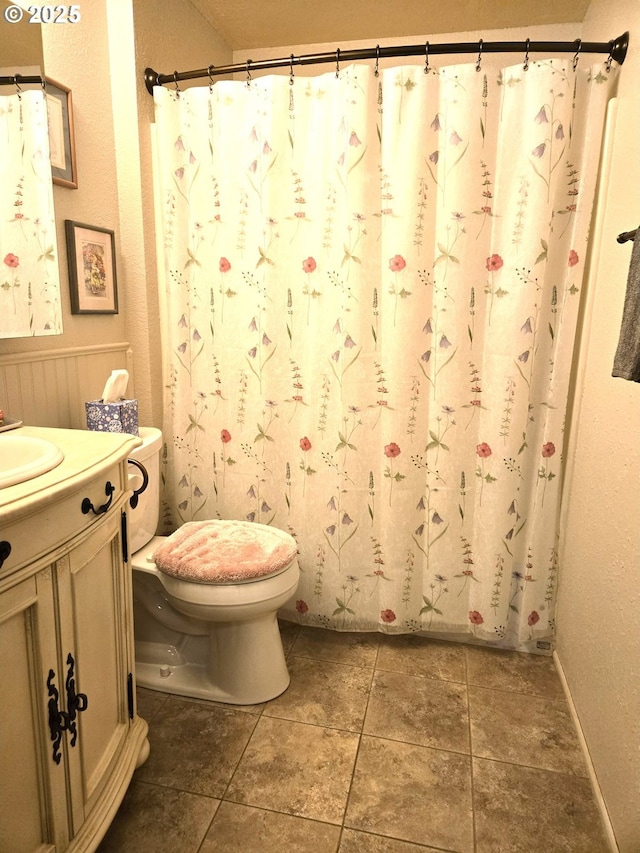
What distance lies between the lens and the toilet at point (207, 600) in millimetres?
1599

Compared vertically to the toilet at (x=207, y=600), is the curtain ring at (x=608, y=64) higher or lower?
higher

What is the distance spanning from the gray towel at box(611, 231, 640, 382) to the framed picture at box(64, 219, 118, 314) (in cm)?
152

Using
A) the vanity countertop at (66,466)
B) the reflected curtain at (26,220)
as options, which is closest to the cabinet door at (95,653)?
the vanity countertop at (66,466)

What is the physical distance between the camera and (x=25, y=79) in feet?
4.67

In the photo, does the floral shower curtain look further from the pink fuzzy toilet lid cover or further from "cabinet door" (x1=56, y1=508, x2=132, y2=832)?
"cabinet door" (x1=56, y1=508, x2=132, y2=832)

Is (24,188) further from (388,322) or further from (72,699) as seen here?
(72,699)

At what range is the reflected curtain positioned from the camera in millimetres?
1393

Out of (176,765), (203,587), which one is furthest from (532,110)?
(176,765)

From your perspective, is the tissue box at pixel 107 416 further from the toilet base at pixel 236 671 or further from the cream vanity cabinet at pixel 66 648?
the toilet base at pixel 236 671

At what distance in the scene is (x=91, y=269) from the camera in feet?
5.74

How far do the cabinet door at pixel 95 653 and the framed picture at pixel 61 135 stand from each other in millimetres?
1067

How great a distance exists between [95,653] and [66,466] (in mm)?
404

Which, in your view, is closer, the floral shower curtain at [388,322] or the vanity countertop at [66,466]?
the vanity countertop at [66,466]

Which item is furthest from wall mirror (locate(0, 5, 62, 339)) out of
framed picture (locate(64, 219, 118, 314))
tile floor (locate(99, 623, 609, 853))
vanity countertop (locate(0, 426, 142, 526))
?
tile floor (locate(99, 623, 609, 853))
